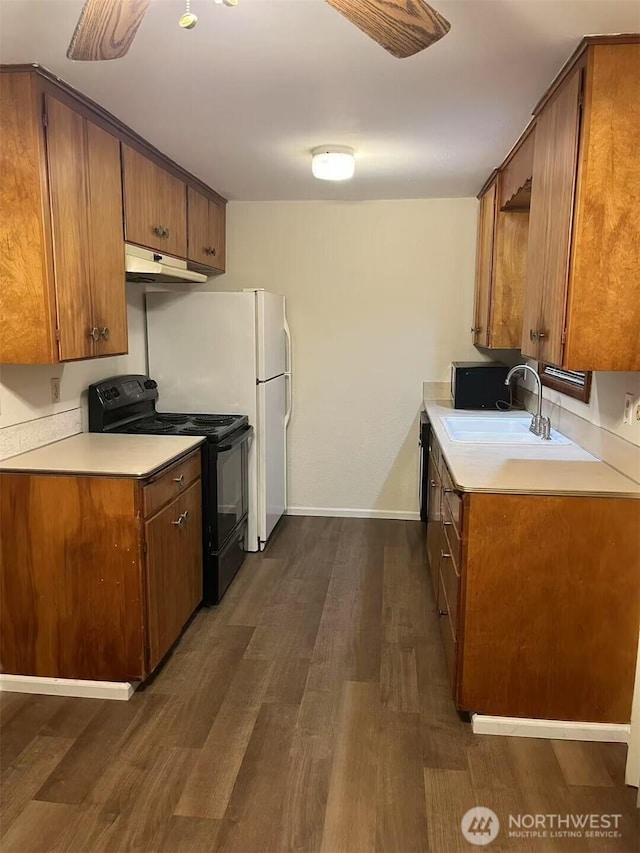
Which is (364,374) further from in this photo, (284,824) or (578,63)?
(284,824)

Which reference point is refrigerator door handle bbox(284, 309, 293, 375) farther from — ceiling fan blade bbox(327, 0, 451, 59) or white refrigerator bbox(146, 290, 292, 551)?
ceiling fan blade bbox(327, 0, 451, 59)

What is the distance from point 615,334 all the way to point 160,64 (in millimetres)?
1694

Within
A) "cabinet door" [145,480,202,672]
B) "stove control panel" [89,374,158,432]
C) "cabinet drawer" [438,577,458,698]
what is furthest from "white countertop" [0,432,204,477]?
"cabinet drawer" [438,577,458,698]

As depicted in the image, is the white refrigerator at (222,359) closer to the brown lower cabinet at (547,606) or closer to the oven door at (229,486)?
the oven door at (229,486)

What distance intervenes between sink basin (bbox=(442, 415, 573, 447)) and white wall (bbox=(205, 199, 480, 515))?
90cm

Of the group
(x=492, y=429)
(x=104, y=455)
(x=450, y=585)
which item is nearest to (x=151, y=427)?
(x=104, y=455)

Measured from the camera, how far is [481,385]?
4.02 m

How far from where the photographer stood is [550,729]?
224 cm

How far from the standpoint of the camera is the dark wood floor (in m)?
1.82

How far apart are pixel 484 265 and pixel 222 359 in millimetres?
1709

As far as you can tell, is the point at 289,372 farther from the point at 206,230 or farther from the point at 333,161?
the point at 333,161

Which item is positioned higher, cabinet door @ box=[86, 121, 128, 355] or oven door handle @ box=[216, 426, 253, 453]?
cabinet door @ box=[86, 121, 128, 355]

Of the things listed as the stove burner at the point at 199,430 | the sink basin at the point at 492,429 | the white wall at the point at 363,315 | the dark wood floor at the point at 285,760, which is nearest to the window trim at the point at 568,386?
the sink basin at the point at 492,429

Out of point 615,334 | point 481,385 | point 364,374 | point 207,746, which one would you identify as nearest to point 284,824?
point 207,746
